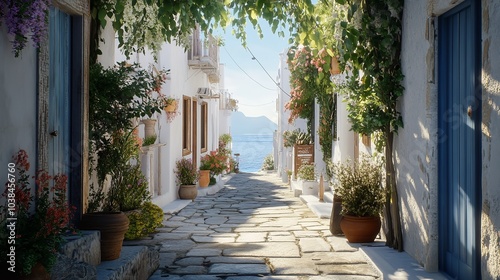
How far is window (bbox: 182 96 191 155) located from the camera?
1465cm

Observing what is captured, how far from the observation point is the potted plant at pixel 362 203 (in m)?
7.27

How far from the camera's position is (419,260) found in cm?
594

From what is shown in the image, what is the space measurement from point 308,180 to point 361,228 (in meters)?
6.61

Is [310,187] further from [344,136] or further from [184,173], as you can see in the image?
[184,173]

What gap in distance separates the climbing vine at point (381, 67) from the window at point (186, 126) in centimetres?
809

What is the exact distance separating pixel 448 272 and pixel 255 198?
905 centimetres

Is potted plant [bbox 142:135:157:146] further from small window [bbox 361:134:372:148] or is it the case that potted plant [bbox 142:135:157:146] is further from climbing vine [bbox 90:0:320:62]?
small window [bbox 361:134:372:148]

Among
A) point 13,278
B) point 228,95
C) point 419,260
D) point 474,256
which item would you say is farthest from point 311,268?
point 228,95

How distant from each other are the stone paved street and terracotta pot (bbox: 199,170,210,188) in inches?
146

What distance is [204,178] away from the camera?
51.6 ft

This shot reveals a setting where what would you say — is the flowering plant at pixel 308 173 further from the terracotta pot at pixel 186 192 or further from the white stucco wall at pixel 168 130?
the white stucco wall at pixel 168 130

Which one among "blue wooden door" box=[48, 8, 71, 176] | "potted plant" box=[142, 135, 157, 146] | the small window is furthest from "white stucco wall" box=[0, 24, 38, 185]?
"potted plant" box=[142, 135, 157, 146]

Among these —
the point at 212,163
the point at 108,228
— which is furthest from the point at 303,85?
the point at 108,228

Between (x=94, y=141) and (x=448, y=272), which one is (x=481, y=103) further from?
(x=94, y=141)
